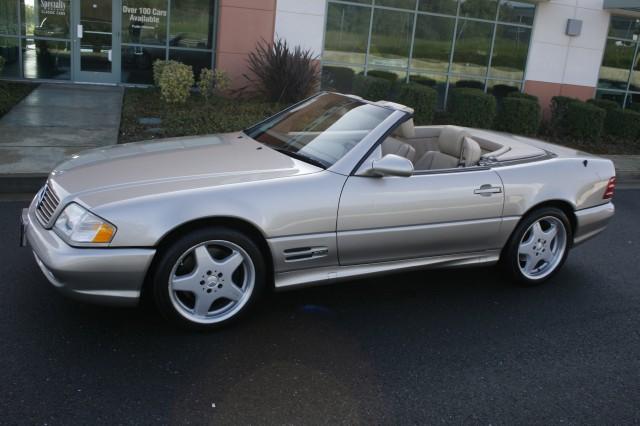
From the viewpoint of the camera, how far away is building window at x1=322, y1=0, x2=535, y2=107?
48.2ft

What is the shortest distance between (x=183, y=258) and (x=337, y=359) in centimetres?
111

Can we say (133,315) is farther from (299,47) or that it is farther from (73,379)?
(299,47)

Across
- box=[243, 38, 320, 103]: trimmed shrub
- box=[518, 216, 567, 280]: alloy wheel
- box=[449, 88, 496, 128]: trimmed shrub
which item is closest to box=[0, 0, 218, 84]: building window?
box=[243, 38, 320, 103]: trimmed shrub

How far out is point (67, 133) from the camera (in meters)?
9.62

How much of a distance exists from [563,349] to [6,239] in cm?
454

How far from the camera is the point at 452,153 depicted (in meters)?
5.27

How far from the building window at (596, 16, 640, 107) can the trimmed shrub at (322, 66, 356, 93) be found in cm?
702

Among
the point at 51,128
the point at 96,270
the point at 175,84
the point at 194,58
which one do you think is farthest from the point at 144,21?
the point at 96,270

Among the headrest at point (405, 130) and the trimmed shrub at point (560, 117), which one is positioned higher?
the headrest at point (405, 130)

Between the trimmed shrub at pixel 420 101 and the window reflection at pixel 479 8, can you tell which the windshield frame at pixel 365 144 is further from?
the window reflection at pixel 479 8

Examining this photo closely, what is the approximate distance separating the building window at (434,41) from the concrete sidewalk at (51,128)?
5220mm

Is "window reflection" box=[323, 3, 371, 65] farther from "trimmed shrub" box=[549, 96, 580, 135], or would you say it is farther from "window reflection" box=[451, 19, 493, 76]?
"trimmed shrub" box=[549, 96, 580, 135]

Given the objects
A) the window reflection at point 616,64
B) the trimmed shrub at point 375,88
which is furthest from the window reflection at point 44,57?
the window reflection at point 616,64

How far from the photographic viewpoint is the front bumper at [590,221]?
525cm
